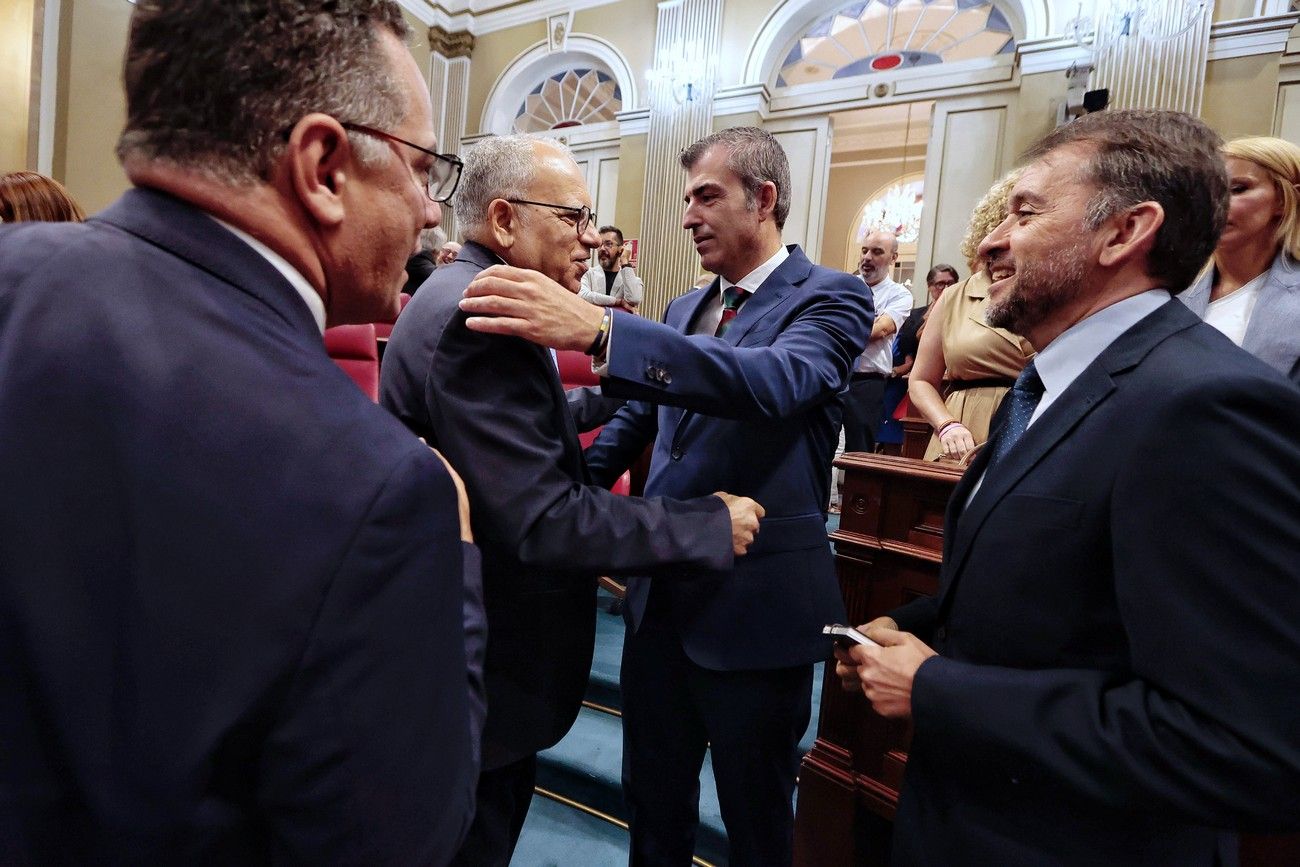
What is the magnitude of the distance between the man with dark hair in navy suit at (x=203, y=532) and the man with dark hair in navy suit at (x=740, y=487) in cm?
64

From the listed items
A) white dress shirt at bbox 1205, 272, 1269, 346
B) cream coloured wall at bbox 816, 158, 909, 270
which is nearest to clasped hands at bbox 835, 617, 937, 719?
white dress shirt at bbox 1205, 272, 1269, 346

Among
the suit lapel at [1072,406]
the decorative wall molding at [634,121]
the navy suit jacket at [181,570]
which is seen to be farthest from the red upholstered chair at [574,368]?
the decorative wall molding at [634,121]

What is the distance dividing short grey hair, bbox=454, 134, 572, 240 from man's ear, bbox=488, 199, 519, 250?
0.05 feet

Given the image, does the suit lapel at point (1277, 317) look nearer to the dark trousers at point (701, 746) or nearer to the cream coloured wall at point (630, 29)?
the dark trousers at point (701, 746)

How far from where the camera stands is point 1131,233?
96cm

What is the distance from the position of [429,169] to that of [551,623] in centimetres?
82

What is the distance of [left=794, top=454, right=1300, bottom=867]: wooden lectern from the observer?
1.68 m

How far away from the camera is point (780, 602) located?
4.81 feet

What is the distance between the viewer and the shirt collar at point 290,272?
24.8 inches

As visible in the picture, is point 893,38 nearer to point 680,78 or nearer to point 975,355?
point 680,78

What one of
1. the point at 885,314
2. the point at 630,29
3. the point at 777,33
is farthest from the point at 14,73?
the point at 885,314

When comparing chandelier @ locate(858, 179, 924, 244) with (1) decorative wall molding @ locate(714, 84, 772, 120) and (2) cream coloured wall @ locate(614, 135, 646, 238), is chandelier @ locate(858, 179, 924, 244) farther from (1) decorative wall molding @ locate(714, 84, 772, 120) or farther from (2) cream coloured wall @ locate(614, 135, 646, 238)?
(2) cream coloured wall @ locate(614, 135, 646, 238)

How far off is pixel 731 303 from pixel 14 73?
24.8ft

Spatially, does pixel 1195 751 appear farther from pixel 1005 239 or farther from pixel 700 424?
pixel 700 424
